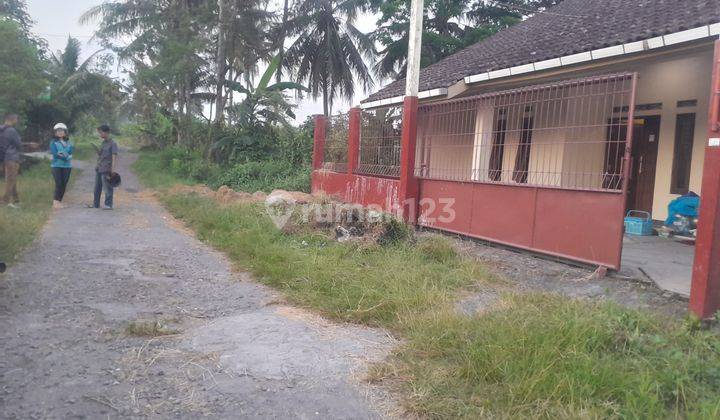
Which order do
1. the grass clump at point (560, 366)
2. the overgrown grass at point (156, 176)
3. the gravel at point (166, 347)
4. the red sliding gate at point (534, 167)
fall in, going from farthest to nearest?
the overgrown grass at point (156, 176), the red sliding gate at point (534, 167), the gravel at point (166, 347), the grass clump at point (560, 366)

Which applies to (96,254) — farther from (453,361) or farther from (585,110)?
(585,110)

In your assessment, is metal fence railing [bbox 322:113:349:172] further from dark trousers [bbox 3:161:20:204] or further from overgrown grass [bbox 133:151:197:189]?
dark trousers [bbox 3:161:20:204]

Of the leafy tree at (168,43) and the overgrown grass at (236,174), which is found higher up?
the leafy tree at (168,43)

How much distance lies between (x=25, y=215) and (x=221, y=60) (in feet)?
38.0

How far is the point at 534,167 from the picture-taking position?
22.7 feet

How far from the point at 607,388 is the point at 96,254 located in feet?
A: 17.9

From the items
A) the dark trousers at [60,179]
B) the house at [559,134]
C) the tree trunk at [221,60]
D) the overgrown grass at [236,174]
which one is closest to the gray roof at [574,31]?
the house at [559,134]

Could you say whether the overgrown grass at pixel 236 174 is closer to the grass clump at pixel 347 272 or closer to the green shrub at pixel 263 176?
the green shrub at pixel 263 176

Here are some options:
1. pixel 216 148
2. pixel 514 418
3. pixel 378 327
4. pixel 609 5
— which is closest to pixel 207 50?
pixel 216 148

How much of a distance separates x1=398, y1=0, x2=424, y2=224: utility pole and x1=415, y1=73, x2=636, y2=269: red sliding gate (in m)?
0.21

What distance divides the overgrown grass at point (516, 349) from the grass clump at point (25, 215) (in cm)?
289

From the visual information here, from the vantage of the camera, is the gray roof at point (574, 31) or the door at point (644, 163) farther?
the door at point (644, 163)

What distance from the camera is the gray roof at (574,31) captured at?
6440 millimetres

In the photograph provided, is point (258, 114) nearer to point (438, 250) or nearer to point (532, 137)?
point (532, 137)
